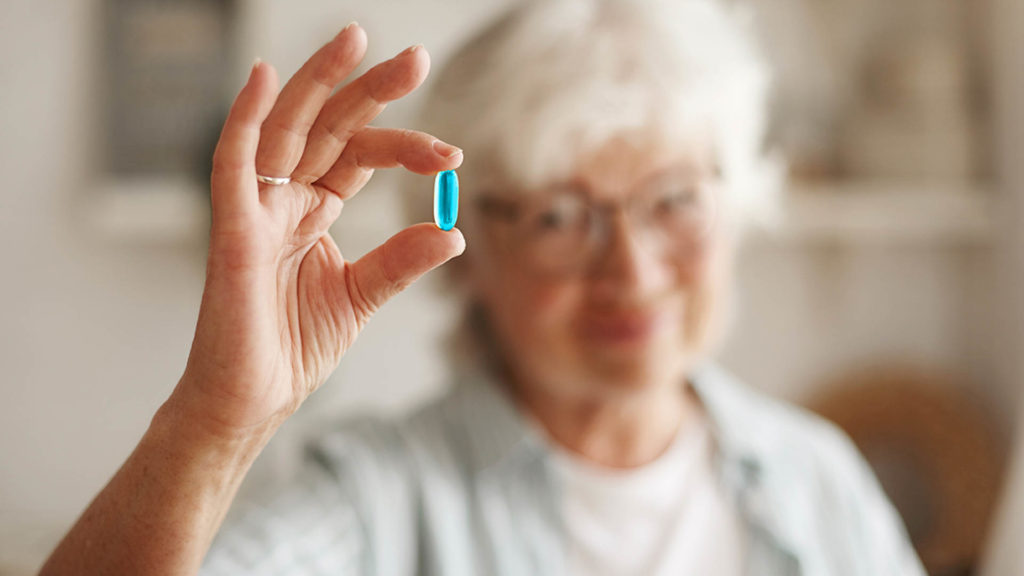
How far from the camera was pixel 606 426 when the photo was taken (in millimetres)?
1083

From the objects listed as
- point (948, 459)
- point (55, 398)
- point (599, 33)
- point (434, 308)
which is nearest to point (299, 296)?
point (599, 33)

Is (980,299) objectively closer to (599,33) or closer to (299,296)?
(599,33)

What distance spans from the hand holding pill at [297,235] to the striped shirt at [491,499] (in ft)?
1.25

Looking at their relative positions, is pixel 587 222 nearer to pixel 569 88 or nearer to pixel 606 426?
pixel 569 88

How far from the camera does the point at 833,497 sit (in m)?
1.10

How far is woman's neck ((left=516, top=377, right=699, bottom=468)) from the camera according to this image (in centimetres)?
108

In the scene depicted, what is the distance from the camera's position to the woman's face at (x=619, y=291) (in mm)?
983

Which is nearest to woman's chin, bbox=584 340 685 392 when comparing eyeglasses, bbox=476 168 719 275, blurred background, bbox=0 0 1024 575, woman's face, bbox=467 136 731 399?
woman's face, bbox=467 136 731 399

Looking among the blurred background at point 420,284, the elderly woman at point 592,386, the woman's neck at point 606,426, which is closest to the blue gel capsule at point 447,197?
the elderly woman at point 592,386

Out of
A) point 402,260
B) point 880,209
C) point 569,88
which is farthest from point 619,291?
point 880,209

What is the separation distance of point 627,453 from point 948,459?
1072 mm

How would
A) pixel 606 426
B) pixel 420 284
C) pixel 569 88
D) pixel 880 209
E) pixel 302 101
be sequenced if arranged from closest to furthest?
1. pixel 302 101
2. pixel 569 88
3. pixel 606 426
4. pixel 420 284
5. pixel 880 209

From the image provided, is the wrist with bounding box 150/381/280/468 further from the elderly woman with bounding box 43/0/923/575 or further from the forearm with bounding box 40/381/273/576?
the elderly woman with bounding box 43/0/923/575

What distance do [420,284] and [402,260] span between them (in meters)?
1.10
